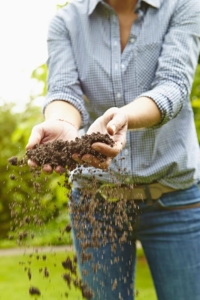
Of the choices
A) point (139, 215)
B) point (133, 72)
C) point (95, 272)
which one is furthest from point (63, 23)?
point (95, 272)

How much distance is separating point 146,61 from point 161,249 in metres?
0.81

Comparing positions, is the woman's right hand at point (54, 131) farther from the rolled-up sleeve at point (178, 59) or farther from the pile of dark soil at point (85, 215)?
the rolled-up sleeve at point (178, 59)

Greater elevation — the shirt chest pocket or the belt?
the shirt chest pocket

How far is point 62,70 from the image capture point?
2.43 metres

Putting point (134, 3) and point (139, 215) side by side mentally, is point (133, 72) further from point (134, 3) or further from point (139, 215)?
point (139, 215)

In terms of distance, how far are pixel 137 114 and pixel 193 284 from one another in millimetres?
749

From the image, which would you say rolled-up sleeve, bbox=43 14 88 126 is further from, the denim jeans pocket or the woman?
the denim jeans pocket

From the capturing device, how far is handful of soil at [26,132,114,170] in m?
1.90

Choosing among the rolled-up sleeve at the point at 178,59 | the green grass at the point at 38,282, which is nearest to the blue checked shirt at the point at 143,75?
the rolled-up sleeve at the point at 178,59

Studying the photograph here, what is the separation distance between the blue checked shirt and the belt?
3cm

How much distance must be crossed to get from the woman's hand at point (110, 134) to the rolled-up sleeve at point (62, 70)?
14.6 inches

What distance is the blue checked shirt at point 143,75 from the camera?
223cm

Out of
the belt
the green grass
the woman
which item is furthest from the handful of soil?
the green grass

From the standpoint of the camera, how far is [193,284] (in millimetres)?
2195
